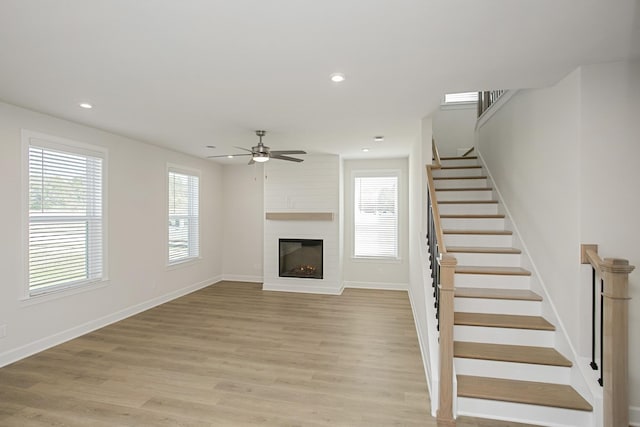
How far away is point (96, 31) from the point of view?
1.91 meters

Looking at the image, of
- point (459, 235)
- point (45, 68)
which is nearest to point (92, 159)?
point (45, 68)

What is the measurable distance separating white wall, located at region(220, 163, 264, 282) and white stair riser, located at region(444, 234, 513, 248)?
169 inches

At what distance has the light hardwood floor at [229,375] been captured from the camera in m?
2.42

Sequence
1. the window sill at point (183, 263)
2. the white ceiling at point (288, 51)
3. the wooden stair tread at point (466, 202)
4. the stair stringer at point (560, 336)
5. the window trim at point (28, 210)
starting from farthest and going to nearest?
the window sill at point (183, 263)
the wooden stair tread at point (466, 202)
the window trim at point (28, 210)
the stair stringer at point (560, 336)
the white ceiling at point (288, 51)

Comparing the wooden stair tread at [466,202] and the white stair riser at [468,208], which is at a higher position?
the wooden stair tread at [466,202]


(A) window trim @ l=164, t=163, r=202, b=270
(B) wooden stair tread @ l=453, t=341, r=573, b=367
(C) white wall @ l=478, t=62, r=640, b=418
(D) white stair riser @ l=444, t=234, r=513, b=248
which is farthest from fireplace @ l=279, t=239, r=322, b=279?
(C) white wall @ l=478, t=62, r=640, b=418

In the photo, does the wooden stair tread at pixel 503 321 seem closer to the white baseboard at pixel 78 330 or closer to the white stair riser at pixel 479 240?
the white stair riser at pixel 479 240

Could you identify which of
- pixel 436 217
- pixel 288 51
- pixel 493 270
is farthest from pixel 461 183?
pixel 288 51

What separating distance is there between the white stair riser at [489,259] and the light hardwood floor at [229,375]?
1.15 m

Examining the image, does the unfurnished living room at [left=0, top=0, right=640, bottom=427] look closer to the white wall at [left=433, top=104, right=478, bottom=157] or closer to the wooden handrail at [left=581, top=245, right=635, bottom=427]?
the wooden handrail at [left=581, top=245, right=635, bottom=427]

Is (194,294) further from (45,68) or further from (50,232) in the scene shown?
(45,68)

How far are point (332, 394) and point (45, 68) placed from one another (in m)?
3.40

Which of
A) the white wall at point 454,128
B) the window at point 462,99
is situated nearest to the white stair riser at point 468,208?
the white wall at point 454,128

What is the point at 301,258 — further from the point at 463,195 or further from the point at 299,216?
the point at 463,195
